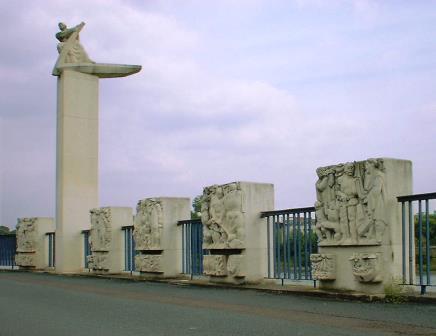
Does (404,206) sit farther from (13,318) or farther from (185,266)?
(185,266)

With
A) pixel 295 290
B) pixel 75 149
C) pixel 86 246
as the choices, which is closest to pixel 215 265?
pixel 295 290

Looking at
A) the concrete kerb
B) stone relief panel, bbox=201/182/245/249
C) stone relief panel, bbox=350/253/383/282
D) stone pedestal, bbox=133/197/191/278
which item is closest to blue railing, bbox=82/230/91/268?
the concrete kerb

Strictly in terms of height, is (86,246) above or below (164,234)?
below

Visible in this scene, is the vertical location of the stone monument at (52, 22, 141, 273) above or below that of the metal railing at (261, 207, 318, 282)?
above

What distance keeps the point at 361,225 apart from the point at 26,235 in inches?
728

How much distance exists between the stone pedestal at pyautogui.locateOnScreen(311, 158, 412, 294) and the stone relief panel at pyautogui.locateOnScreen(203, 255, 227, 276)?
343 centimetres

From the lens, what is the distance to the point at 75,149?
25.0 meters

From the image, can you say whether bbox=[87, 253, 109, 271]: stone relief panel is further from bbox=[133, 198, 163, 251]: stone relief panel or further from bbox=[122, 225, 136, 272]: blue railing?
bbox=[133, 198, 163, 251]: stone relief panel

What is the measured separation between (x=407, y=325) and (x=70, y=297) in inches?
290

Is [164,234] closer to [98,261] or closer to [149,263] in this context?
[149,263]

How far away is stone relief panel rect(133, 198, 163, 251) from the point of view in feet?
61.6

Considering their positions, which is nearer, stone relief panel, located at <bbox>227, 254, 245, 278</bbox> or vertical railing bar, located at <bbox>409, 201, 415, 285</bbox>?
vertical railing bar, located at <bbox>409, 201, 415, 285</bbox>

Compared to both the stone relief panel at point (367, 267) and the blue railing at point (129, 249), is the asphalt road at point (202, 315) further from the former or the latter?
the blue railing at point (129, 249)

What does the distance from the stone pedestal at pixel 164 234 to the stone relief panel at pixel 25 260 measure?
380 inches
